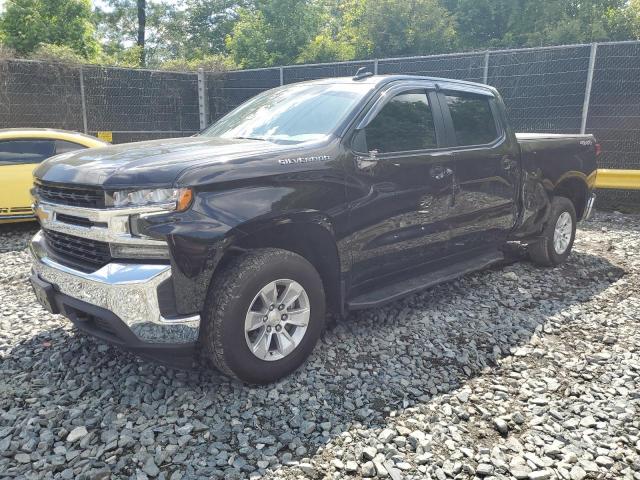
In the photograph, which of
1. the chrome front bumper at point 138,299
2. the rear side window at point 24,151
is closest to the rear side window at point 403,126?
the chrome front bumper at point 138,299

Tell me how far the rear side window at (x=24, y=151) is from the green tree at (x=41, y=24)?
17.2 m

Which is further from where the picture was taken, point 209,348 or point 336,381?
point 336,381

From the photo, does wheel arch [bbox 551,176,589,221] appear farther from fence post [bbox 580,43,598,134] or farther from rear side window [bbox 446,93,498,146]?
fence post [bbox 580,43,598,134]

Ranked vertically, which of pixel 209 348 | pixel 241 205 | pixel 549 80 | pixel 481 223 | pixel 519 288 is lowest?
pixel 519 288

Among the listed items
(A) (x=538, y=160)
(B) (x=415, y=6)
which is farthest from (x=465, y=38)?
(A) (x=538, y=160)

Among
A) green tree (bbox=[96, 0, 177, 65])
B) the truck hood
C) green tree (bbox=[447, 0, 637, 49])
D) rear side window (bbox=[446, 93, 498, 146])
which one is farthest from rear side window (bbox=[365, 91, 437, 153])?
green tree (bbox=[96, 0, 177, 65])

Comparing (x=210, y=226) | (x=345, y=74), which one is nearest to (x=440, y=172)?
(x=210, y=226)

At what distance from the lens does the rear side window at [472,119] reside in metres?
4.54

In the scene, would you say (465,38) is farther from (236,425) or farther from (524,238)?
(236,425)

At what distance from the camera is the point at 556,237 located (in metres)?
5.84

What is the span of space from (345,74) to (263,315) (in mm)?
8171

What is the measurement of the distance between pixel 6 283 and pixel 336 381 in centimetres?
381

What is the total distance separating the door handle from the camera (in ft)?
13.6

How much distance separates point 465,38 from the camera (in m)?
26.5
